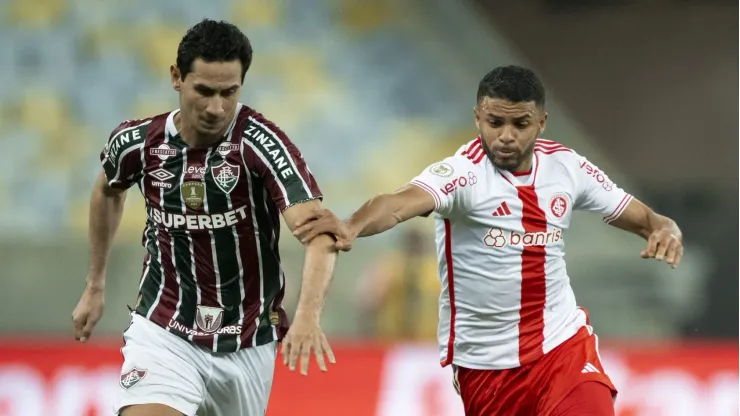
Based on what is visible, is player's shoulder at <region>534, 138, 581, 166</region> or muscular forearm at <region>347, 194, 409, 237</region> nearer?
muscular forearm at <region>347, 194, 409, 237</region>

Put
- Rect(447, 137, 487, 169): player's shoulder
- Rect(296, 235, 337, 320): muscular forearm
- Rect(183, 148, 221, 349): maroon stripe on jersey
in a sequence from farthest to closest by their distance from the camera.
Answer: Rect(447, 137, 487, 169): player's shoulder
Rect(183, 148, 221, 349): maroon stripe on jersey
Rect(296, 235, 337, 320): muscular forearm

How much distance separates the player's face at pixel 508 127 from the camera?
4039 millimetres

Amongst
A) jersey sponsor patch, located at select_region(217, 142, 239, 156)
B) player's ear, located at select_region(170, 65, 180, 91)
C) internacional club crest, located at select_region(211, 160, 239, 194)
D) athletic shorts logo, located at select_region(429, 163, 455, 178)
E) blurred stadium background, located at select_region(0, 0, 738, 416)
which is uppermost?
blurred stadium background, located at select_region(0, 0, 738, 416)

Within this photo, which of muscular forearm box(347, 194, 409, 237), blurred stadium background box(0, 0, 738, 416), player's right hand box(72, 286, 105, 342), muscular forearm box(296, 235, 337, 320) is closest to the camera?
muscular forearm box(296, 235, 337, 320)

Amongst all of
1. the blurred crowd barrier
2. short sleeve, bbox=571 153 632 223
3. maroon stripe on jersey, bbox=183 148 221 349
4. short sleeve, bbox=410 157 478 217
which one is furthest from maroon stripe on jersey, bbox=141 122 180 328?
the blurred crowd barrier

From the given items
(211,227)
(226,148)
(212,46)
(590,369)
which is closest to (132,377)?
(211,227)

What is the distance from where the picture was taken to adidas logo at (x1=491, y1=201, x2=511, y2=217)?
13.5ft

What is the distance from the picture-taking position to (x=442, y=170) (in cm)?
399

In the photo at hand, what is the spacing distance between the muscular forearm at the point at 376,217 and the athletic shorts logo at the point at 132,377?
0.91 meters

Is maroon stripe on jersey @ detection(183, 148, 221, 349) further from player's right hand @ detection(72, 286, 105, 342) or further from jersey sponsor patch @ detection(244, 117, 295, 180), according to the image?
player's right hand @ detection(72, 286, 105, 342)

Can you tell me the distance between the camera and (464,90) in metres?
9.94

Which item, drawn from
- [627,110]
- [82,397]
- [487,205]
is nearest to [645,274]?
[627,110]

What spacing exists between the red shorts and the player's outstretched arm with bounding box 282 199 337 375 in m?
1.10

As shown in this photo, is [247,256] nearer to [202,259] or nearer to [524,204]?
[202,259]
